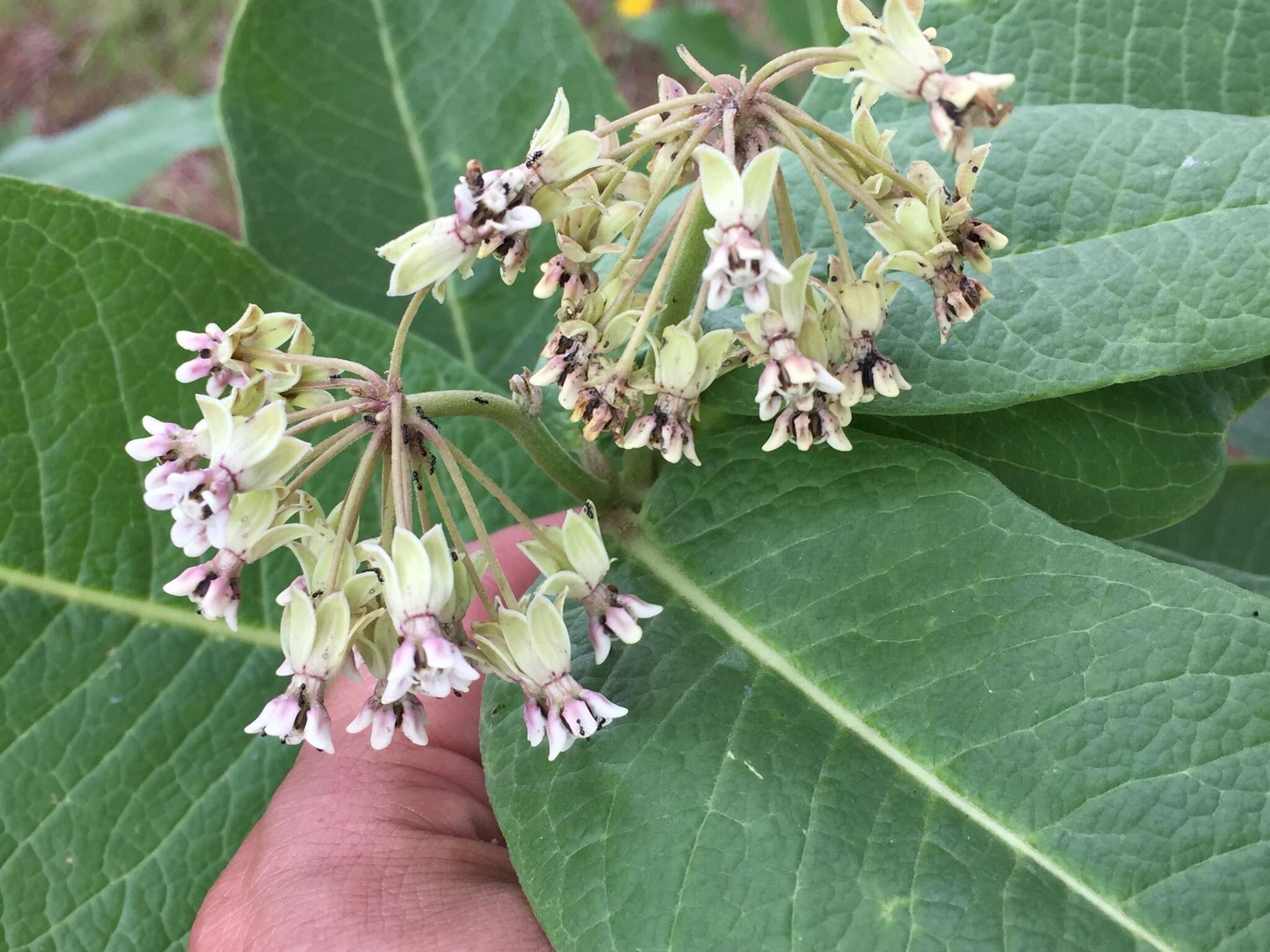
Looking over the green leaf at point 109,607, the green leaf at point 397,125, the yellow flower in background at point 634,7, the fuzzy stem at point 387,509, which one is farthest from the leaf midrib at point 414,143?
the yellow flower in background at point 634,7

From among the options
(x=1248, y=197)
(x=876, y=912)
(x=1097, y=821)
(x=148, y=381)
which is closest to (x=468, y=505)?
(x=876, y=912)

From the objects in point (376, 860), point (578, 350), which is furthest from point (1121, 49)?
point (376, 860)

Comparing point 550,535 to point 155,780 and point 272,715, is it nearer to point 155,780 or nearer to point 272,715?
point 272,715

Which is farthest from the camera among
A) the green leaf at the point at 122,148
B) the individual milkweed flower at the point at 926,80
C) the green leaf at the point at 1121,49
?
the green leaf at the point at 122,148

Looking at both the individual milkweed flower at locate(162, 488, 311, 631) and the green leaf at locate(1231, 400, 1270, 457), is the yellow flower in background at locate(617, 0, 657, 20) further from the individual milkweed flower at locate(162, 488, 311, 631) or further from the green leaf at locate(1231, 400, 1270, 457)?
the individual milkweed flower at locate(162, 488, 311, 631)

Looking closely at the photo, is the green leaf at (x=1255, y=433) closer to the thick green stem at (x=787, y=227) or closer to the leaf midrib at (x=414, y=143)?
the leaf midrib at (x=414, y=143)

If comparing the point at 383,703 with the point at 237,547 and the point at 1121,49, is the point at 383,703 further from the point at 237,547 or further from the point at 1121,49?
the point at 1121,49
